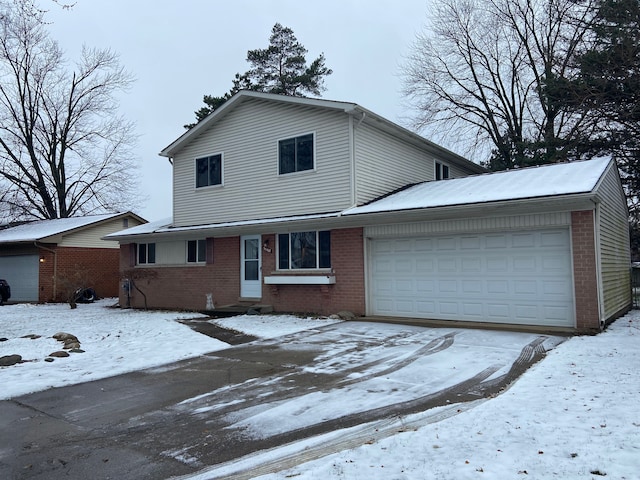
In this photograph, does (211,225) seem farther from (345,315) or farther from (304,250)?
(345,315)

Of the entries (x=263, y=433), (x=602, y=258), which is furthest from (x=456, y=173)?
(x=263, y=433)

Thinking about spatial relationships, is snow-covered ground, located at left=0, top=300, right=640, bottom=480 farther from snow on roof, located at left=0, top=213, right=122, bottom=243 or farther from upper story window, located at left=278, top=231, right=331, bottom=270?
snow on roof, located at left=0, top=213, right=122, bottom=243

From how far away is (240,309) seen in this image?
1438cm

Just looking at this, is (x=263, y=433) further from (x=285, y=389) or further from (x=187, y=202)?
(x=187, y=202)

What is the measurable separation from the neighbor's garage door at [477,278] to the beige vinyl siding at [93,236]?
16.8m

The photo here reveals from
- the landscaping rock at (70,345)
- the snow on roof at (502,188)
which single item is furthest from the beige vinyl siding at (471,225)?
the landscaping rock at (70,345)

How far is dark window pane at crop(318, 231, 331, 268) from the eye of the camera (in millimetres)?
13267

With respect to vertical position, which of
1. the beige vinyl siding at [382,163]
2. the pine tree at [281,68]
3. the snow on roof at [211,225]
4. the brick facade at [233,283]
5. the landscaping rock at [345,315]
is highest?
the pine tree at [281,68]

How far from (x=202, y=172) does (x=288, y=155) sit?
150 inches

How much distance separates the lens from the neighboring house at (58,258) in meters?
22.2

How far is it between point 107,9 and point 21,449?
591 cm

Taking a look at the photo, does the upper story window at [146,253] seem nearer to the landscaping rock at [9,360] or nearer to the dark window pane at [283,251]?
the dark window pane at [283,251]

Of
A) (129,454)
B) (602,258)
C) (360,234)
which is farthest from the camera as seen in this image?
(360,234)

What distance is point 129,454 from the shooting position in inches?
165
